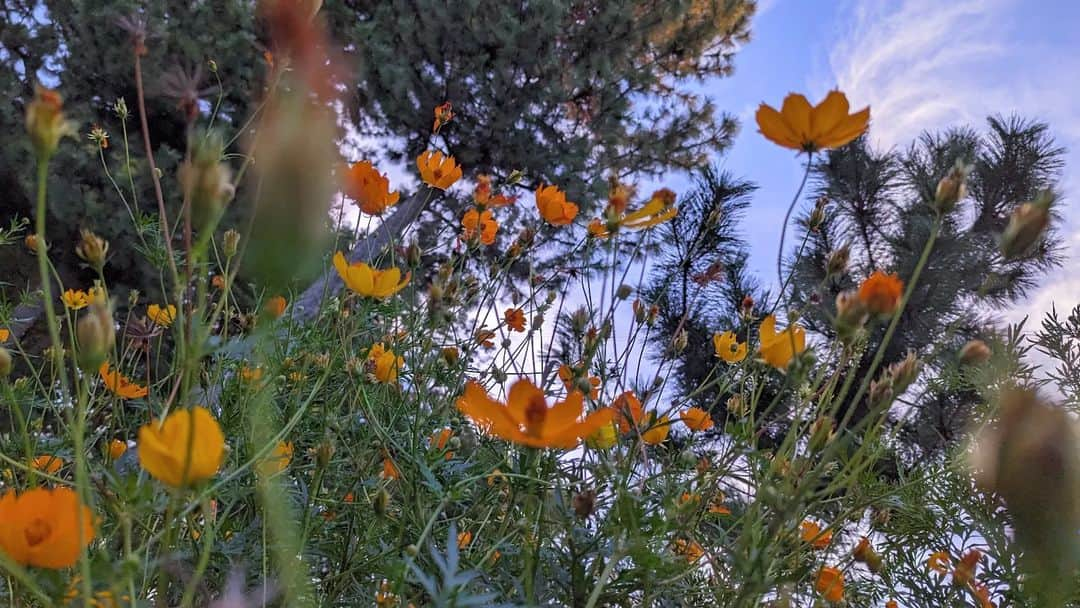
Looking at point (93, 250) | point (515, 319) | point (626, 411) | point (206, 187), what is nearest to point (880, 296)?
point (626, 411)

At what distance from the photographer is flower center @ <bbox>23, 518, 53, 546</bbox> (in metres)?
0.25

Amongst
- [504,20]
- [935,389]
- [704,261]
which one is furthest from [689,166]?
[935,389]

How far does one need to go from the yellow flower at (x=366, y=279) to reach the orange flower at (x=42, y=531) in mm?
282

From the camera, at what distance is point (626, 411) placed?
457 mm

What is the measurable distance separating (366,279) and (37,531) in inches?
12.2

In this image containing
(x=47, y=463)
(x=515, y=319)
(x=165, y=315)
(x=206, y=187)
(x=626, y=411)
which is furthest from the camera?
(x=515, y=319)

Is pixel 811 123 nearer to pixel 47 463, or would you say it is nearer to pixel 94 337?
pixel 94 337

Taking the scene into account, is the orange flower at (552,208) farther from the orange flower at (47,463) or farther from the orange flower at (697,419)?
the orange flower at (47,463)

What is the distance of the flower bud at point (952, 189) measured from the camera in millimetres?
383

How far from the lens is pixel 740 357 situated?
0.68m

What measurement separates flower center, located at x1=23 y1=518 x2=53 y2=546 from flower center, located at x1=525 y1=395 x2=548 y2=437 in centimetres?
21

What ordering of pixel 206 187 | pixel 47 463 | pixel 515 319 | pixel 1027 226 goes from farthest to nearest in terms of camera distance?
pixel 515 319 < pixel 47 463 < pixel 1027 226 < pixel 206 187

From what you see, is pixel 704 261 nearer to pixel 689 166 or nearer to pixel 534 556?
pixel 534 556

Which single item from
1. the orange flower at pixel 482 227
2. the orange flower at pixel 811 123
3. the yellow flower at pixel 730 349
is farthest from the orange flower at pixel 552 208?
the orange flower at pixel 811 123
